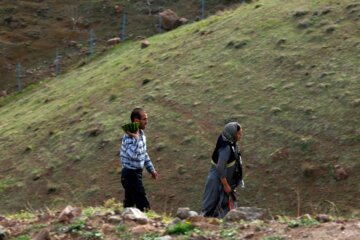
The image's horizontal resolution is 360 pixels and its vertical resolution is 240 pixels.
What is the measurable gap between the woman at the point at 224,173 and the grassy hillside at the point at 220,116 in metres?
2.55

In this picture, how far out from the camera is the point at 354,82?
15.7m

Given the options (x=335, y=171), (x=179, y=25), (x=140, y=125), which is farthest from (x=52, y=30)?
(x=140, y=125)

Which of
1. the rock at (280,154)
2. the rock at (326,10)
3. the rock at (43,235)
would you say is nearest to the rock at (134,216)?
the rock at (43,235)

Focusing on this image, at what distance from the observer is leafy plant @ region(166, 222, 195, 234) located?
22.2ft

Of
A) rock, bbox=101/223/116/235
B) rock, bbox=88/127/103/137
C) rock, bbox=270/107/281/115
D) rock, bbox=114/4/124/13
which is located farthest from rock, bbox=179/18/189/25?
rock, bbox=101/223/116/235

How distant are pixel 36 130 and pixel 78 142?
281 centimetres

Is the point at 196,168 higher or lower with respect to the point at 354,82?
lower

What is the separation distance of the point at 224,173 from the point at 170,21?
21262mm

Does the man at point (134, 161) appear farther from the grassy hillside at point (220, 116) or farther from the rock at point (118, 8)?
the rock at point (118, 8)

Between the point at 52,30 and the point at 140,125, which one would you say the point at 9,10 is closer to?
the point at 52,30

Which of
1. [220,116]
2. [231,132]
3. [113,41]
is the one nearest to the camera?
[231,132]

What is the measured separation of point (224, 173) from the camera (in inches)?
363

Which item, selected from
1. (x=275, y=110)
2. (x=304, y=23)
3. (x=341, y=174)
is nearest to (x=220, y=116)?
(x=275, y=110)

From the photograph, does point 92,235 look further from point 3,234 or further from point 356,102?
point 356,102
